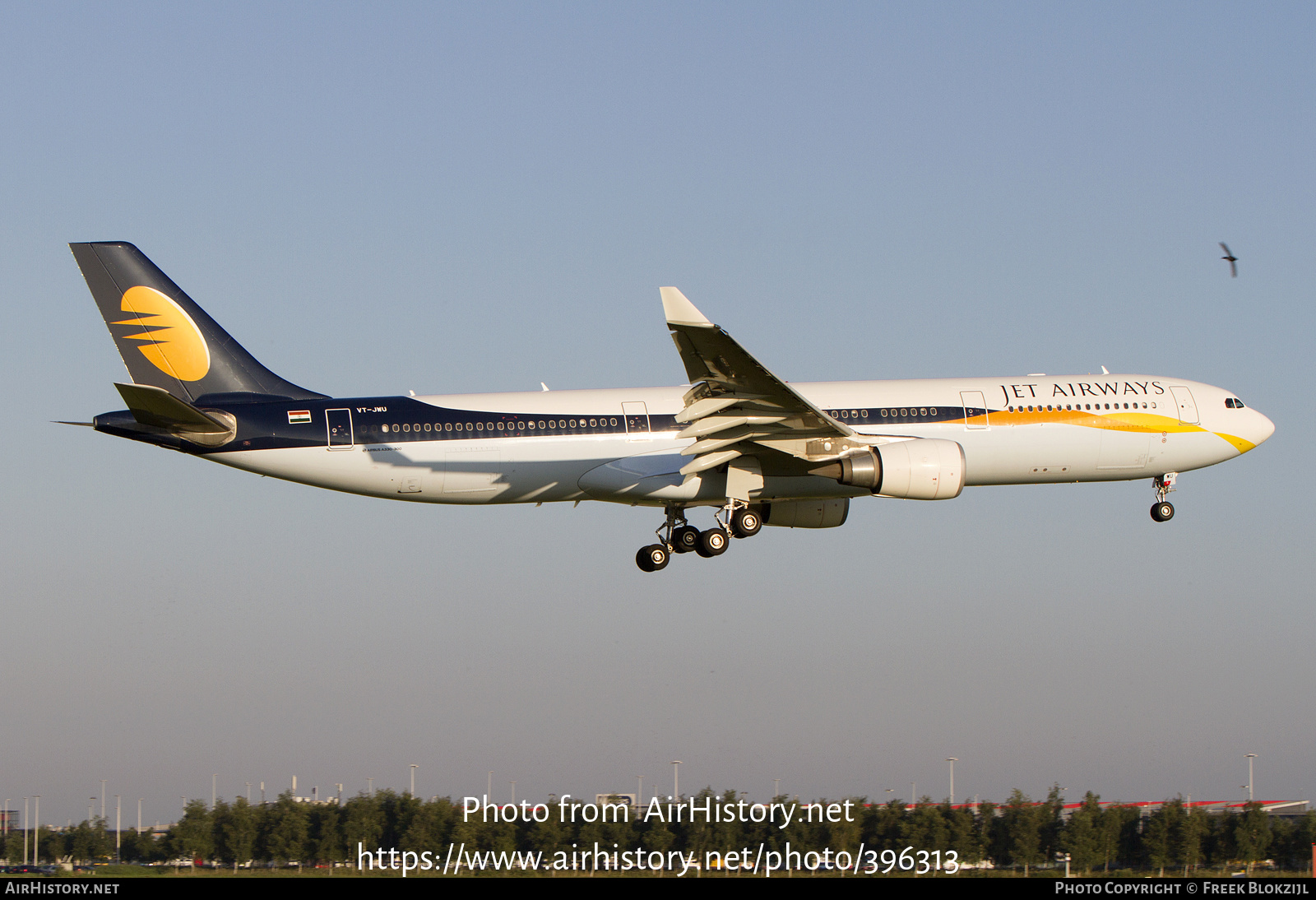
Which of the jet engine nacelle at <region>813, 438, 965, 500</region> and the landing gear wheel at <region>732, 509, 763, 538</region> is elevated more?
the jet engine nacelle at <region>813, 438, 965, 500</region>

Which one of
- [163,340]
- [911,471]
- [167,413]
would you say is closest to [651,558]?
[911,471]

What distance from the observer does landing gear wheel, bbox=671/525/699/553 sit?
124ft

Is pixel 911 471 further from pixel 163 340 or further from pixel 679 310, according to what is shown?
pixel 163 340

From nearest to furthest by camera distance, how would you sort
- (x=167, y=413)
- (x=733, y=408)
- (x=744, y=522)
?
(x=167, y=413)
(x=733, y=408)
(x=744, y=522)

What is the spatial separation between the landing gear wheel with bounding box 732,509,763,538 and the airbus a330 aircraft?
45 mm

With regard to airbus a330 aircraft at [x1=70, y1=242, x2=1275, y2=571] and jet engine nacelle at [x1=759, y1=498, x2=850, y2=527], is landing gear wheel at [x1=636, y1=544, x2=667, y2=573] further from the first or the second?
jet engine nacelle at [x1=759, y1=498, x2=850, y2=527]

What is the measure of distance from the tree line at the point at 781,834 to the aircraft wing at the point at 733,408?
56.3 feet

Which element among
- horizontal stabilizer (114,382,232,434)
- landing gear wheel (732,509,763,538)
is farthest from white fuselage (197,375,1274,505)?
horizontal stabilizer (114,382,232,434)

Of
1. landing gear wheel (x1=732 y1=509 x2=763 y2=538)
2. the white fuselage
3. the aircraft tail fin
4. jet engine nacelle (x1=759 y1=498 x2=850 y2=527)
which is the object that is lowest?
landing gear wheel (x1=732 y1=509 x2=763 y2=538)

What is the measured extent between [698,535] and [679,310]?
Result: 379 inches

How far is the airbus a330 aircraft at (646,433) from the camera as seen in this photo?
34656 millimetres

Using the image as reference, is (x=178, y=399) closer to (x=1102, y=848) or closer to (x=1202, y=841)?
(x=1102, y=848)

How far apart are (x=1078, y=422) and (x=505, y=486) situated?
644 inches

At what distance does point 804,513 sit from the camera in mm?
39625
